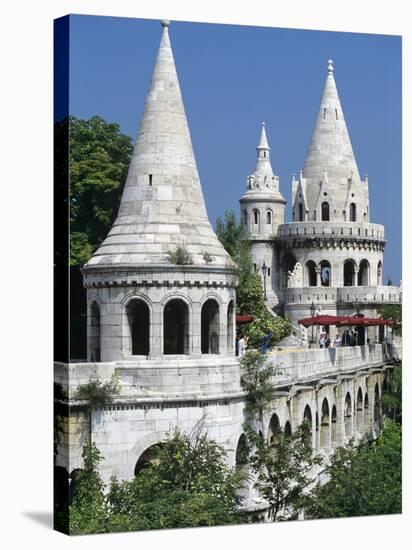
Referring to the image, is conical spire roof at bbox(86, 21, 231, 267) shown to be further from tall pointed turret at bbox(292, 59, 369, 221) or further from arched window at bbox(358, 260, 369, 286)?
arched window at bbox(358, 260, 369, 286)

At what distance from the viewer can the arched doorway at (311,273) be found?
36.9 metres

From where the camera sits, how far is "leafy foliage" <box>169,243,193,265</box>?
86.0ft

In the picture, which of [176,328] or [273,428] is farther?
[273,428]

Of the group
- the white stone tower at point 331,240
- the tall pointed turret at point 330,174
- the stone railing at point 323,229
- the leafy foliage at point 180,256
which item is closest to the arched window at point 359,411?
the white stone tower at point 331,240

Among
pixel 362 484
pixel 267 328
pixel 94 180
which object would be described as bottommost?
pixel 362 484

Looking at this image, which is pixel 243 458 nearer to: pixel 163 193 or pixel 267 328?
pixel 267 328

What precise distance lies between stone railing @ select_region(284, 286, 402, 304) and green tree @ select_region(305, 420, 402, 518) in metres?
3.42

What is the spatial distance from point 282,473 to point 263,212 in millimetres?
7596

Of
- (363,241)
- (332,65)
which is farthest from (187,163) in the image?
(363,241)

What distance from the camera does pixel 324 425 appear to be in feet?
105

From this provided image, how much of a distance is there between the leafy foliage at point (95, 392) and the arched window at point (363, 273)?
11793 millimetres

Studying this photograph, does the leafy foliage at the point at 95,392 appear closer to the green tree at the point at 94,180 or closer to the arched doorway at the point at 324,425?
the green tree at the point at 94,180

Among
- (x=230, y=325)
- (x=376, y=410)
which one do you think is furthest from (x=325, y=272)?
(x=230, y=325)

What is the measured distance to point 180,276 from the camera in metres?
26.2
